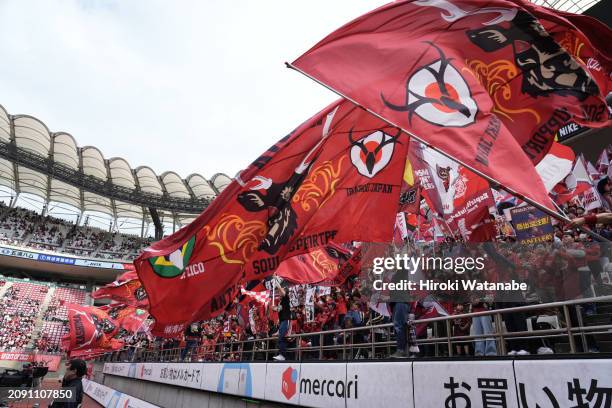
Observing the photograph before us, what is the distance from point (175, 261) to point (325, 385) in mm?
2911

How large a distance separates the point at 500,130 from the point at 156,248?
4.99 m

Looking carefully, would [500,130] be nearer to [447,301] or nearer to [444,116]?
[444,116]

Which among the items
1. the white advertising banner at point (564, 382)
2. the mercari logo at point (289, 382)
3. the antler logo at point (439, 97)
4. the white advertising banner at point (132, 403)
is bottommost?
the white advertising banner at point (132, 403)

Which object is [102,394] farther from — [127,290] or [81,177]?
[81,177]

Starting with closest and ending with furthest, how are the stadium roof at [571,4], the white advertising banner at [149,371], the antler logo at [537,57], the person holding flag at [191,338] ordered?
the antler logo at [537,57] < the person holding flag at [191,338] < the stadium roof at [571,4] < the white advertising banner at [149,371]

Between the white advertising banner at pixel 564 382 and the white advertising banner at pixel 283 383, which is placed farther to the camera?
the white advertising banner at pixel 283 383

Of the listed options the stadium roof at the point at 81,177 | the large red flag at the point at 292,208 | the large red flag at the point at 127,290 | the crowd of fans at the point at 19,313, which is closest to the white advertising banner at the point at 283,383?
the large red flag at the point at 292,208

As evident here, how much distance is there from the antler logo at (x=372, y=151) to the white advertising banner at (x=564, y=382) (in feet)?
9.86

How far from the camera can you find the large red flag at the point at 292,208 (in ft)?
19.2

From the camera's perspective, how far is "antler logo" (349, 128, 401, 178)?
594 cm

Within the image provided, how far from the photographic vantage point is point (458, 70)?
13.5ft

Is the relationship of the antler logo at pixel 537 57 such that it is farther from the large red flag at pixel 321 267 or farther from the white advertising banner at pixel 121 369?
the white advertising banner at pixel 121 369

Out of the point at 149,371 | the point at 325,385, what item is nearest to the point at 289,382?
the point at 325,385

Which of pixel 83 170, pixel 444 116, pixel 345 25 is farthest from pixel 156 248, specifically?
pixel 83 170
